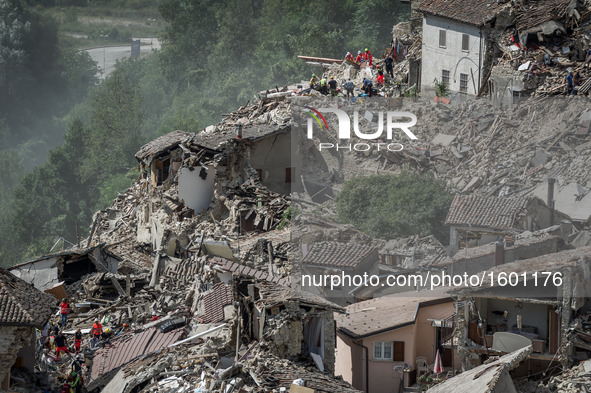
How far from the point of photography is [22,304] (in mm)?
28281

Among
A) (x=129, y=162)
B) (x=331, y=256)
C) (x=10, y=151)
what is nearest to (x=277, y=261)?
(x=331, y=256)

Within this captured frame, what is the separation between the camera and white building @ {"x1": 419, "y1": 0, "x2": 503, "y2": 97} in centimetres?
4156

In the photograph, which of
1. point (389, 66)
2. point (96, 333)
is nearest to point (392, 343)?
point (96, 333)

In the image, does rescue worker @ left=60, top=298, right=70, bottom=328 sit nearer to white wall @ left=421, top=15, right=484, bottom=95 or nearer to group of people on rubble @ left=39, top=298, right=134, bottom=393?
group of people on rubble @ left=39, top=298, right=134, bottom=393

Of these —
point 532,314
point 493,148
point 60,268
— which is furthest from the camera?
point 60,268

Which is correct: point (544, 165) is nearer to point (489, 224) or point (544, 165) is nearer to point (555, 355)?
point (489, 224)

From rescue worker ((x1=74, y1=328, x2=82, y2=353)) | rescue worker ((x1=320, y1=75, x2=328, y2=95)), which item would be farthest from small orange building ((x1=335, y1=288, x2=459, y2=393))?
rescue worker ((x1=320, y1=75, x2=328, y2=95))

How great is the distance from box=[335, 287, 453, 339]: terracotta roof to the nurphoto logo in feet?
25.3

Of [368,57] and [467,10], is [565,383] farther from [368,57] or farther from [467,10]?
[368,57]

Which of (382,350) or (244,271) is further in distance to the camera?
(244,271)

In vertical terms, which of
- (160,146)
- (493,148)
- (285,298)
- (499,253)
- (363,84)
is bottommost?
(285,298)

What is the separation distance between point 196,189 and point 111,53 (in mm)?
77926

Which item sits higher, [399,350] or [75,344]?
[399,350]

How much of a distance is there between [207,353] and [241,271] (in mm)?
5271
